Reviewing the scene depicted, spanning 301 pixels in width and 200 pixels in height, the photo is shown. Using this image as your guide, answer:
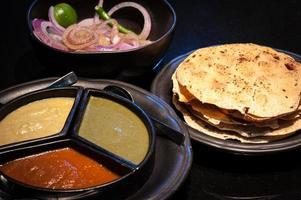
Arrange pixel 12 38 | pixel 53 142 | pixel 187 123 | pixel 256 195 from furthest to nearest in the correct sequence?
pixel 12 38, pixel 187 123, pixel 256 195, pixel 53 142

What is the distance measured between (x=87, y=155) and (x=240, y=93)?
Answer: 740 millimetres

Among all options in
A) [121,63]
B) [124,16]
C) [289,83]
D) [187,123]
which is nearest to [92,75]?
[121,63]

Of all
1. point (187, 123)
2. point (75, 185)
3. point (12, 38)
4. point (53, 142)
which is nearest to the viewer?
point (75, 185)

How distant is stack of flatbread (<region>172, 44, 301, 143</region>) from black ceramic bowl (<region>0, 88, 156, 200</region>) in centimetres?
33

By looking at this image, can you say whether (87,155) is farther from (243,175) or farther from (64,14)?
(64,14)

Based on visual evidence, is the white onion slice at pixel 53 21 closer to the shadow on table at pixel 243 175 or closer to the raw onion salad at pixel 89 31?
the raw onion salad at pixel 89 31

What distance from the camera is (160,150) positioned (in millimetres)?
1649

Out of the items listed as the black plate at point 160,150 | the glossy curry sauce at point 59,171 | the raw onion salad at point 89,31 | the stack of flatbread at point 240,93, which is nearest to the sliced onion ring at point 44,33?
the raw onion salad at point 89,31

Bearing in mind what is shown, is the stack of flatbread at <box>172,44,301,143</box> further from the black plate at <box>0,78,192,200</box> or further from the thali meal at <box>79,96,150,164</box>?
the thali meal at <box>79,96,150,164</box>

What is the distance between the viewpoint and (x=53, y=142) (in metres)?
1.53

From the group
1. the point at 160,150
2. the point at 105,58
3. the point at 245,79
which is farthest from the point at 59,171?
the point at 245,79

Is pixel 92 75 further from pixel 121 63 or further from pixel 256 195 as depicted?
pixel 256 195

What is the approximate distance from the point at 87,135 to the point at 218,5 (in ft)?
5.92

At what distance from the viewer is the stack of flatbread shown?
1816 millimetres
